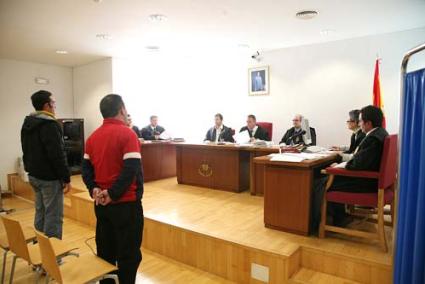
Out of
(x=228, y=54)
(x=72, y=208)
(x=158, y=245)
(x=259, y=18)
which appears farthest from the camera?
(x=228, y=54)

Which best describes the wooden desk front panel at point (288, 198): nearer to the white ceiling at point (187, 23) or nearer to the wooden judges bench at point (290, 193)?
the wooden judges bench at point (290, 193)

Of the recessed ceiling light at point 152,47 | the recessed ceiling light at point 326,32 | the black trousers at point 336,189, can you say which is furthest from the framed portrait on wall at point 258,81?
the black trousers at point 336,189

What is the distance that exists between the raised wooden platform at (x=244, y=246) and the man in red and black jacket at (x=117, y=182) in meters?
1.00

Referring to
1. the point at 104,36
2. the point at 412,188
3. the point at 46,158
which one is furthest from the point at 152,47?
the point at 412,188

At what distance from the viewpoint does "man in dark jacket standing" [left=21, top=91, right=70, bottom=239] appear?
2.40 meters

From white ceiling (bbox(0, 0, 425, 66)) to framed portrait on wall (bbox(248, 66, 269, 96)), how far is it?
1.55 ft

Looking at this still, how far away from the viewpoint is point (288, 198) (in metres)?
2.71

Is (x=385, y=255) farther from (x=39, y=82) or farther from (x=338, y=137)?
(x=39, y=82)

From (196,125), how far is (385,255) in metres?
5.05

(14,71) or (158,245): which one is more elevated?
(14,71)

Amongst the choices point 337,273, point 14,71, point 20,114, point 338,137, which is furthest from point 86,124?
point 337,273

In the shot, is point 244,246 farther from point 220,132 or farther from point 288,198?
point 220,132

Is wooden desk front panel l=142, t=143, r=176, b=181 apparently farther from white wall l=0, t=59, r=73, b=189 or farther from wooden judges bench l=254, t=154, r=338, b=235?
white wall l=0, t=59, r=73, b=189

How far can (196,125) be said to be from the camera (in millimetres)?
6852
